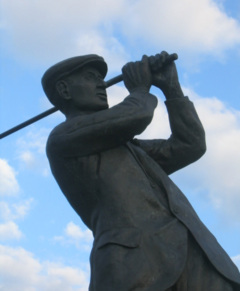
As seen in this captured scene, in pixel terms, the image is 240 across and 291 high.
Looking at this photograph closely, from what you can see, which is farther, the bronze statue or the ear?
the ear

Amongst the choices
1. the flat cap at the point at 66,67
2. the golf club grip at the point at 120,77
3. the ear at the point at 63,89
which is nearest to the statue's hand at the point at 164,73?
the golf club grip at the point at 120,77

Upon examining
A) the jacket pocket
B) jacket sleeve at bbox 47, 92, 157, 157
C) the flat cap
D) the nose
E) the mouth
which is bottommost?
the jacket pocket

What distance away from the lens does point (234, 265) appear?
584cm

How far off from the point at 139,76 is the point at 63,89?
706 millimetres

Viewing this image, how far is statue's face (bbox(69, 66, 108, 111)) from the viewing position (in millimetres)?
6391

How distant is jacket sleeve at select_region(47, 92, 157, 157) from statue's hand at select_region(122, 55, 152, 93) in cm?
30

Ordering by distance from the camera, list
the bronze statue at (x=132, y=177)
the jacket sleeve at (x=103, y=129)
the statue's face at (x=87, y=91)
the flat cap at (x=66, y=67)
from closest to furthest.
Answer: the bronze statue at (x=132, y=177), the jacket sleeve at (x=103, y=129), the statue's face at (x=87, y=91), the flat cap at (x=66, y=67)

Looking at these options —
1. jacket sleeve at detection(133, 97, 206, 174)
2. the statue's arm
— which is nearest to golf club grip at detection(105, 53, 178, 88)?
jacket sleeve at detection(133, 97, 206, 174)

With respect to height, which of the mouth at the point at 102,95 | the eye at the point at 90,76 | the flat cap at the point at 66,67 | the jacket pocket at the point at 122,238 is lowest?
the jacket pocket at the point at 122,238

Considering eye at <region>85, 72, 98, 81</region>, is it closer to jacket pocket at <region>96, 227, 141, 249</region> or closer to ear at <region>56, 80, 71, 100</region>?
ear at <region>56, 80, 71, 100</region>

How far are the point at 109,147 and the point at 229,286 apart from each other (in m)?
1.53

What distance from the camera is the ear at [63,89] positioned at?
21.2ft

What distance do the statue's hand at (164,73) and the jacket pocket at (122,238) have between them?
5.09ft

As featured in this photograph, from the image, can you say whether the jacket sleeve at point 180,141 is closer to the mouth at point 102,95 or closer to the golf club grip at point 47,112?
the golf club grip at point 47,112
